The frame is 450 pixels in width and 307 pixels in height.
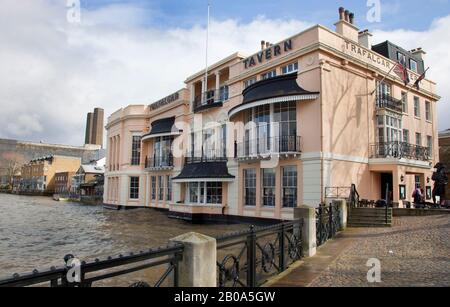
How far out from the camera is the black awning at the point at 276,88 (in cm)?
1825

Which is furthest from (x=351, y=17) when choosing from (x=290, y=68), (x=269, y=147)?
(x=269, y=147)

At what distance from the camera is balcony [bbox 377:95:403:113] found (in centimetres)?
2119

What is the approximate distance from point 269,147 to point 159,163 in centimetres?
1407

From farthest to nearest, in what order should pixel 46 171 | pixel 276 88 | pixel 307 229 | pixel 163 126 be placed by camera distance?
1. pixel 46 171
2. pixel 163 126
3. pixel 276 88
4. pixel 307 229

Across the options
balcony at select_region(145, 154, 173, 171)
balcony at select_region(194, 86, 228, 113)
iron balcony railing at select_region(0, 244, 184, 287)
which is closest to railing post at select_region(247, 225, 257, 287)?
iron balcony railing at select_region(0, 244, 184, 287)

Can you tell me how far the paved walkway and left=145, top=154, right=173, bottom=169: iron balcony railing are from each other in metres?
18.9

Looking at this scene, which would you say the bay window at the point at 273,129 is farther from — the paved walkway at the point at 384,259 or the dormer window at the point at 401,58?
the dormer window at the point at 401,58

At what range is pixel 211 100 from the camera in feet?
87.9

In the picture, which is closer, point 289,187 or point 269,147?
point 289,187

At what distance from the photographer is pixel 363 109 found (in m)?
20.3

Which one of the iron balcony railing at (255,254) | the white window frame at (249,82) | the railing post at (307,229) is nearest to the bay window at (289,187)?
the white window frame at (249,82)

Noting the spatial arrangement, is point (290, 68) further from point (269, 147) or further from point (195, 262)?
point (195, 262)
